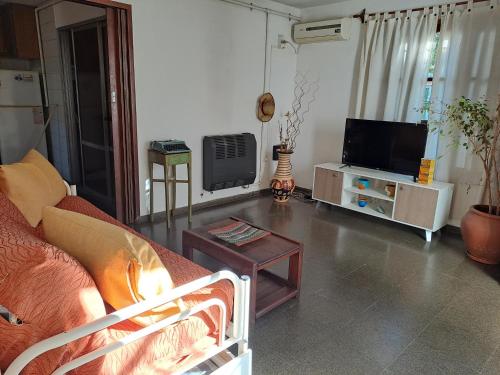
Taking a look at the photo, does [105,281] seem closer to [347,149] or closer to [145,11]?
[145,11]

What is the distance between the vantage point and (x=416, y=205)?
3574mm

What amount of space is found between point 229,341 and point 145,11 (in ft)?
10.3

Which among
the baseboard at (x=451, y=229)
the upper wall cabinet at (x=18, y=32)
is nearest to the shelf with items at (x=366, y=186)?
the baseboard at (x=451, y=229)

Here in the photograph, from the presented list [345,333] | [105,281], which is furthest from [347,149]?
[105,281]

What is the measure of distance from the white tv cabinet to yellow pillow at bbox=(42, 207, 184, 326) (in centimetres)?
293

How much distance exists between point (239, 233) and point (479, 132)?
7.98 feet

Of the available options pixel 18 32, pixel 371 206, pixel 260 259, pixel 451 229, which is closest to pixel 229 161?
pixel 371 206

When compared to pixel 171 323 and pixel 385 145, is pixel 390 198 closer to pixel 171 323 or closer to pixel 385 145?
pixel 385 145

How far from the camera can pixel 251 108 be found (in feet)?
15.2

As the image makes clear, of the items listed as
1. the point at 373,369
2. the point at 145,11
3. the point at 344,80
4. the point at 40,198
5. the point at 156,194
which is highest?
the point at 145,11

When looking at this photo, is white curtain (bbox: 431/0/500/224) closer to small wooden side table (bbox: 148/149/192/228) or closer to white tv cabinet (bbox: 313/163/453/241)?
white tv cabinet (bbox: 313/163/453/241)

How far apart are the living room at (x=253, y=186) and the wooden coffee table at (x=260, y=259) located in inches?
0.6

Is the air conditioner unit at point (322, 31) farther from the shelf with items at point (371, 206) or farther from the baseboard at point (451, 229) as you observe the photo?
the baseboard at point (451, 229)

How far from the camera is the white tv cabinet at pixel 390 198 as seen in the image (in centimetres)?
349
